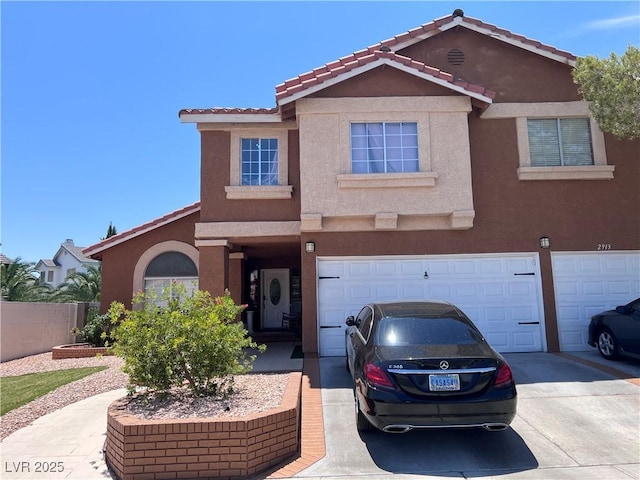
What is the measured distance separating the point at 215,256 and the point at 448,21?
866 cm

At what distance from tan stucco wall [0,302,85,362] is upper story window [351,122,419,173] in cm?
1213

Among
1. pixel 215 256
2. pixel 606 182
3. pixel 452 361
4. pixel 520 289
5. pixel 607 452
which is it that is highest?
pixel 606 182

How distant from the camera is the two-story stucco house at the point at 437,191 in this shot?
34.3 ft

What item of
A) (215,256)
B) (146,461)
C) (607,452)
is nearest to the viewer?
(146,461)

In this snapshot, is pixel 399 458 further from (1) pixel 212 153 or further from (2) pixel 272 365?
(1) pixel 212 153

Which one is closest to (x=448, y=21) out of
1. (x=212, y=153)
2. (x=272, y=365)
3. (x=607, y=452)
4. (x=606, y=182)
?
(x=606, y=182)

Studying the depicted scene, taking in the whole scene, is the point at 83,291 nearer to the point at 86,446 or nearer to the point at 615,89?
the point at 86,446

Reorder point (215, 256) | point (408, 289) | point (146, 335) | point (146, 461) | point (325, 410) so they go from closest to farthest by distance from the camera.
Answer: point (146, 461) < point (146, 335) < point (325, 410) < point (408, 289) < point (215, 256)

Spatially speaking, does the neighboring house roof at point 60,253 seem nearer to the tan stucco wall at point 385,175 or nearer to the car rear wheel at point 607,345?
the tan stucco wall at point 385,175

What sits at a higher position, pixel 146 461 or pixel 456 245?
pixel 456 245

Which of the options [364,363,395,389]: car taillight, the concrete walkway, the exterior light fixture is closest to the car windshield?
[364,363,395,389]: car taillight

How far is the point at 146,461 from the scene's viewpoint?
15.9 ft

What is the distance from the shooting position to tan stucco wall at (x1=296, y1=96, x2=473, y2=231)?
10.4 m

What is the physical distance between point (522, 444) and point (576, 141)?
873 centimetres
